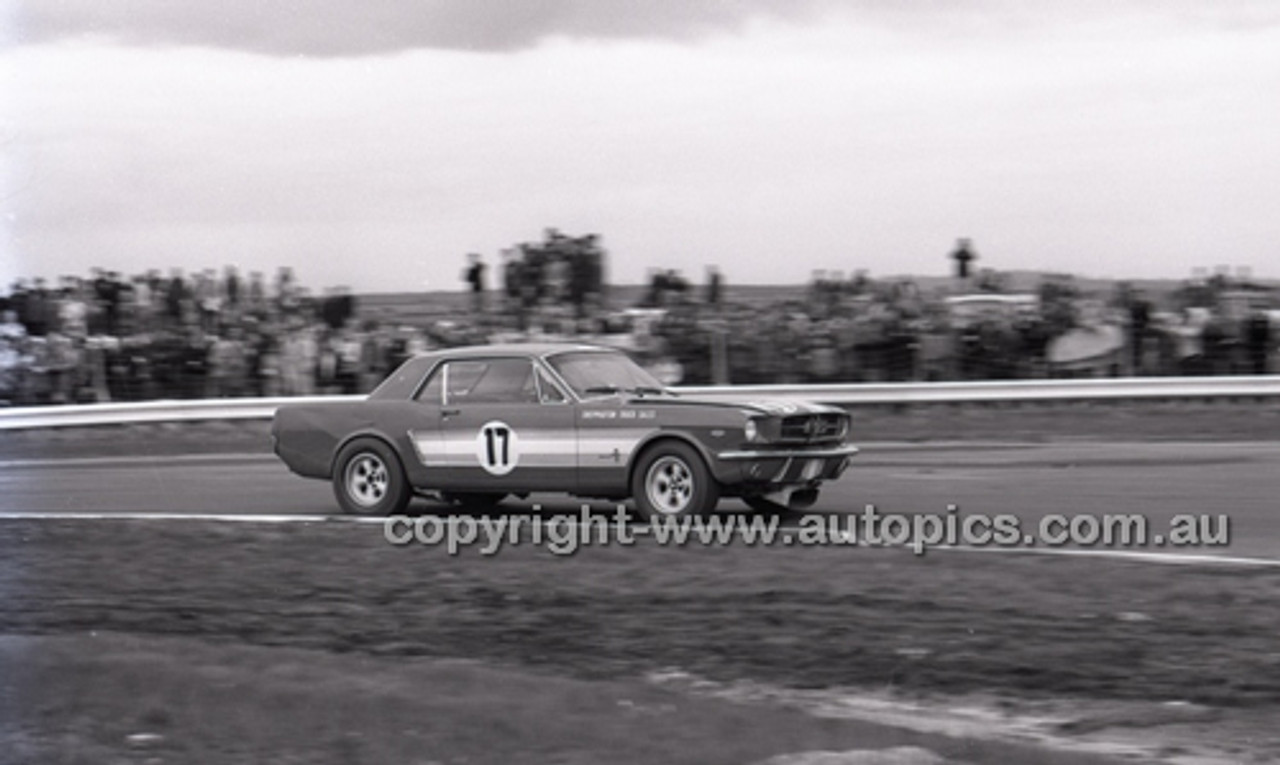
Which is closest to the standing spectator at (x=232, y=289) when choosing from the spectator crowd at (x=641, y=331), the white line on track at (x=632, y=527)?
the spectator crowd at (x=641, y=331)

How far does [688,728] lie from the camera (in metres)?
6.19

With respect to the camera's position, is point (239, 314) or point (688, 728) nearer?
point (688, 728)

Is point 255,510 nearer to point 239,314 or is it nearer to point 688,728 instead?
point 688,728

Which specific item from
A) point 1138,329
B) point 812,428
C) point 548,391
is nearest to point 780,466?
point 812,428

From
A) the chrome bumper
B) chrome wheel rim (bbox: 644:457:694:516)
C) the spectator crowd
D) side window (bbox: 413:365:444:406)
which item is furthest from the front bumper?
the spectator crowd

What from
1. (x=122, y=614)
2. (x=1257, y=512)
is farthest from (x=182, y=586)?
(x=1257, y=512)

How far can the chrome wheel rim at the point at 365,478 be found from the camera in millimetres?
12398

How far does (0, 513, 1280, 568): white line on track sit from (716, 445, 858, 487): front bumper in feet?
1.16

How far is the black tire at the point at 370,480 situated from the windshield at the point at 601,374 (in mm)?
1331

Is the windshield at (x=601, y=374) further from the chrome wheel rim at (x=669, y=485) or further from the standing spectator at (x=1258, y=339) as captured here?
the standing spectator at (x=1258, y=339)

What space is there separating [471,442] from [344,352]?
32.2 ft

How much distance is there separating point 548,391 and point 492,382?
0.48 metres

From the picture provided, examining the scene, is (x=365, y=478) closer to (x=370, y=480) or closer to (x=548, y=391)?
(x=370, y=480)

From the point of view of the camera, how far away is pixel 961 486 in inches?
548
